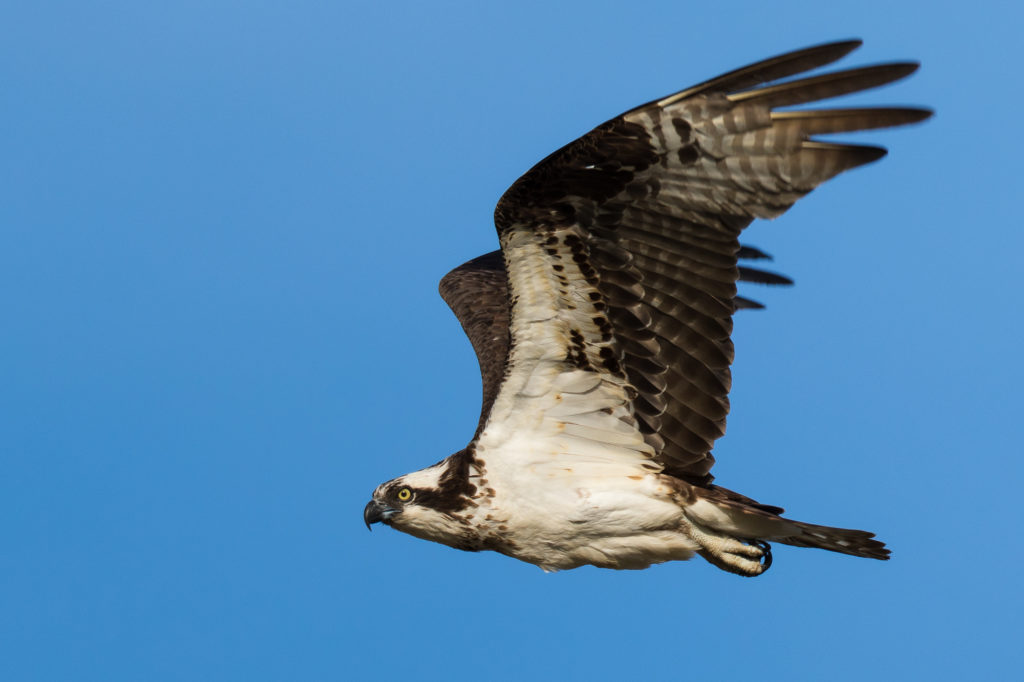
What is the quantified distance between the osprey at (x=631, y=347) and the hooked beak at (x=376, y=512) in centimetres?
1

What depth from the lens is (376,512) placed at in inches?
324

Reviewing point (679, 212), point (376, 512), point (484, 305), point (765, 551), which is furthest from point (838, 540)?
point (484, 305)

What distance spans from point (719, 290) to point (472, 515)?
2.12 metres

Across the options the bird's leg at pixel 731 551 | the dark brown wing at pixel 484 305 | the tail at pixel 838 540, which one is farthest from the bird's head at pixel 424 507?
the tail at pixel 838 540

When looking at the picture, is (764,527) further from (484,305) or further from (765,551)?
(484,305)

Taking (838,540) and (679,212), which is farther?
(838,540)

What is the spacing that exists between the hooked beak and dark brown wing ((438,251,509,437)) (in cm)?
105

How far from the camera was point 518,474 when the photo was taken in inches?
307

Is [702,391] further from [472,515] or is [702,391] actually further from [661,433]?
[472,515]

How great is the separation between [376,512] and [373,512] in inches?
0.8

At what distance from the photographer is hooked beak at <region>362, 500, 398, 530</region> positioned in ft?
26.8

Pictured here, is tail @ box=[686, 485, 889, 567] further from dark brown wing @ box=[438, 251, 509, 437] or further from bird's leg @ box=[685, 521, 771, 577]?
dark brown wing @ box=[438, 251, 509, 437]

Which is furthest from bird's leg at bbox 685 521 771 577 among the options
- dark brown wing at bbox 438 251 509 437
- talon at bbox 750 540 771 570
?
dark brown wing at bbox 438 251 509 437

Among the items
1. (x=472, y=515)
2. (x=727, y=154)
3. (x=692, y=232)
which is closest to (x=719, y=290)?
(x=692, y=232)
